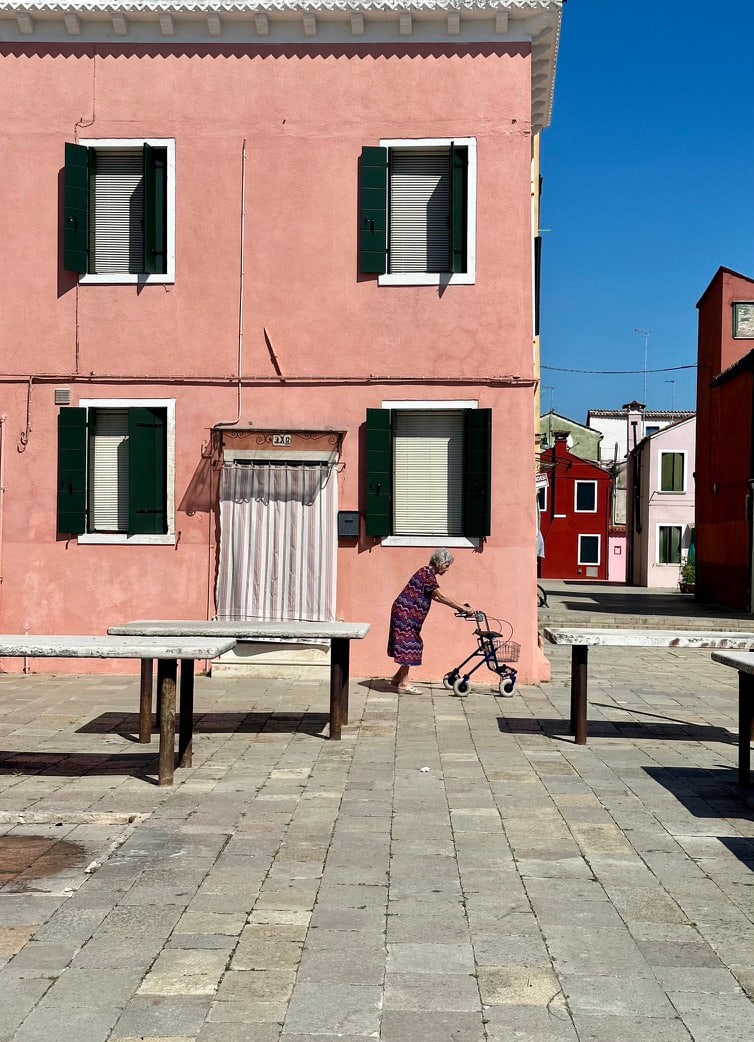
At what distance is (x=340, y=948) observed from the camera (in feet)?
15.7

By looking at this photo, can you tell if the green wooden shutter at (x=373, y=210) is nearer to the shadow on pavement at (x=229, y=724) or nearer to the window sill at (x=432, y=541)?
the window sill at (x=432, y=541)

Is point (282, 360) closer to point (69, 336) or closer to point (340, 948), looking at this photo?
point (69, 336)

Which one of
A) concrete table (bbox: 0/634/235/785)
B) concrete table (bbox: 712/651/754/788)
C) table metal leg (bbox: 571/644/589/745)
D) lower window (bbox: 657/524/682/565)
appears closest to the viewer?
concrete table (bbox: 0/634/235/785)

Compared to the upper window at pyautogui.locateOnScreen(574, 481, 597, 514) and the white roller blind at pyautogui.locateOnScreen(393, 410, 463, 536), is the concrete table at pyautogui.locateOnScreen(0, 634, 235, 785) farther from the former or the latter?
the upper window at pyautogui.locateOnScreen(574, 481, 597, 514)

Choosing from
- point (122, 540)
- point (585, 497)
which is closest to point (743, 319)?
point (122, 540)

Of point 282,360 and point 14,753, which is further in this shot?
point 282,360

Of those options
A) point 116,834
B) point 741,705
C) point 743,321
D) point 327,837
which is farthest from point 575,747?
point 743,321

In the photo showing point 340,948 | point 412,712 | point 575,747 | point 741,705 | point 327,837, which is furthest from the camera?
point 412,712

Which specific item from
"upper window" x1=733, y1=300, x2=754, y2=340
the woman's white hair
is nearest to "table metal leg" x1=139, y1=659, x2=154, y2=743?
the woman's white hair

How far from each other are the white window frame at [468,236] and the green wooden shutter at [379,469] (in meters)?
1.52

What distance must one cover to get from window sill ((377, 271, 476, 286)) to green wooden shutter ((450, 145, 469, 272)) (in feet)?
0.30

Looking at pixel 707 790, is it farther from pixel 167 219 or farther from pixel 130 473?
pixel 167 219

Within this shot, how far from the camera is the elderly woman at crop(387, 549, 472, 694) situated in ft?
39.8

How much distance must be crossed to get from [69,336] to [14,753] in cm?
641
